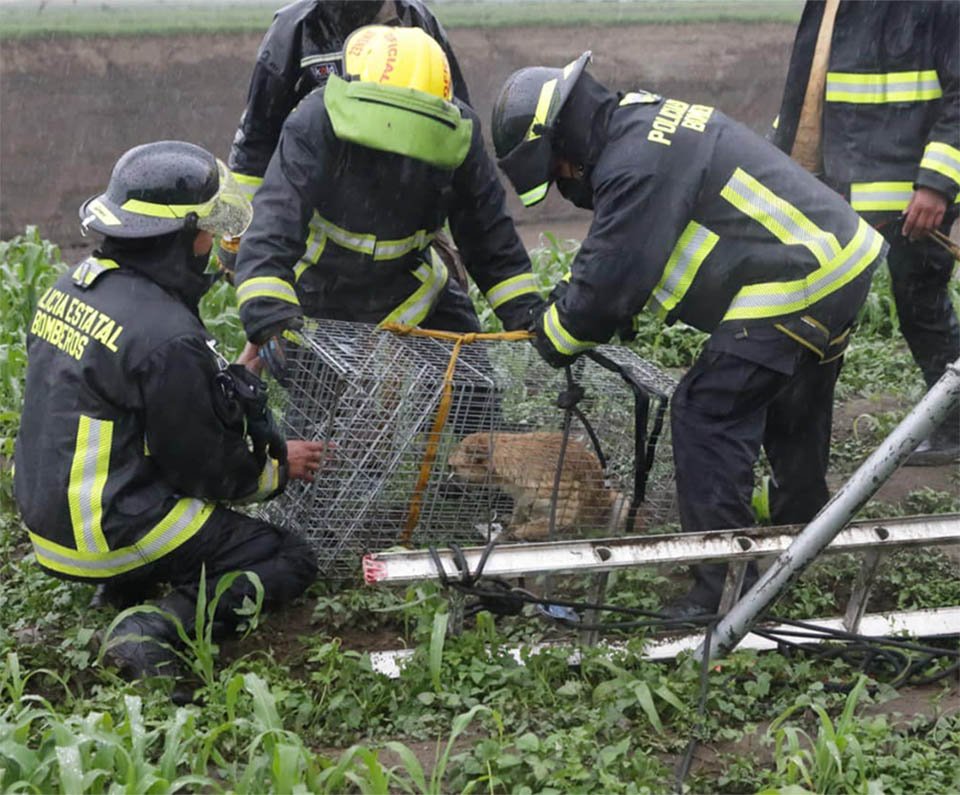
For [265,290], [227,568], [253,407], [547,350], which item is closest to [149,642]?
[227,568]

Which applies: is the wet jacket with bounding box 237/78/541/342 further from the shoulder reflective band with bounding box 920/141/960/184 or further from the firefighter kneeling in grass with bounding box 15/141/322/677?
the shoulder reflective band with bounding box 920/141/960/184

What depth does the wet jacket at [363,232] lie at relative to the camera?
→ 5.16 metres

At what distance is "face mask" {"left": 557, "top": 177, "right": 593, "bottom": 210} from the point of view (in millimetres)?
4824

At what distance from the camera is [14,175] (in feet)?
47.3

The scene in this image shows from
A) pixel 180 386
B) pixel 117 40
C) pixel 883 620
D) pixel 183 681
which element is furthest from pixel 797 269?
pixel 117 40

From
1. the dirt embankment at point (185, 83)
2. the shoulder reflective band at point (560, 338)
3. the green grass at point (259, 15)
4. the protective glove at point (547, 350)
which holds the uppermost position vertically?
the shoulder reflective band at point (560, 338)

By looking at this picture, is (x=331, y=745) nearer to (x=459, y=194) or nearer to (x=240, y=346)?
(x=459, y=194)

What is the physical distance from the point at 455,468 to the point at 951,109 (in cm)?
A: 247

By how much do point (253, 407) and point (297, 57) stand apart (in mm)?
2094

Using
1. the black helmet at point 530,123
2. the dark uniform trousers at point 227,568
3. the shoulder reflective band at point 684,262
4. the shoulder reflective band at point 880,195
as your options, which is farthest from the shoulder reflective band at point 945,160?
the dark uniform trousers at point 227,568

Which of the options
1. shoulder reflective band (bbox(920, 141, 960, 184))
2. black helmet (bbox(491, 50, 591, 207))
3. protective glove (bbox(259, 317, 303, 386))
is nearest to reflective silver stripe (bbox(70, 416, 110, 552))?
protective glove (bbox(259, 317, 303, 386))

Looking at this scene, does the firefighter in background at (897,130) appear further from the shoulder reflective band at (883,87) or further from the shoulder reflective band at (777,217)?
the shoulder reflective band at (777,217)

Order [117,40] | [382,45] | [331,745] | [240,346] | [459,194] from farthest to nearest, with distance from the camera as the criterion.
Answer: [117,40]
[240,346]
[459,194]
[382,45]
[331,745]

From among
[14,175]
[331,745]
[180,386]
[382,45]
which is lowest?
[14,175]
